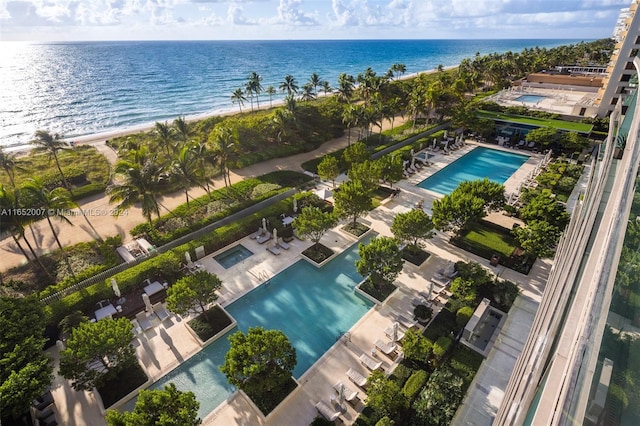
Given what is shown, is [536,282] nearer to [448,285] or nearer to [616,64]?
[448,285]

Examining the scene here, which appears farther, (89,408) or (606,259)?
(89,408)

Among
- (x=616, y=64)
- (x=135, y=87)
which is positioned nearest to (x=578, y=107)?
(x=616, y=64)

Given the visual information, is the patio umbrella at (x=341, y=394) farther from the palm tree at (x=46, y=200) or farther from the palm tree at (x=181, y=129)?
the palm tree at (x=181, y=129)

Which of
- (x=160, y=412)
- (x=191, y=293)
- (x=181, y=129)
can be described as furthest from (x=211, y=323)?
(x=181, y=129)

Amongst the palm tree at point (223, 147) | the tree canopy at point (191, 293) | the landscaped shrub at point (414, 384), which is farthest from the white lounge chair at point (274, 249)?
the landscaped shrub at point (414, 384)

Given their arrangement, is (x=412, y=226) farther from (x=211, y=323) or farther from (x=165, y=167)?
(x=165, y=167)

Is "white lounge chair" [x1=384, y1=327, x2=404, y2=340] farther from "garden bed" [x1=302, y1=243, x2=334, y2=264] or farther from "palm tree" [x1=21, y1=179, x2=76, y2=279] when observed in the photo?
"palm tree" [x1=21, y1=179, x2=76, y2=279]
